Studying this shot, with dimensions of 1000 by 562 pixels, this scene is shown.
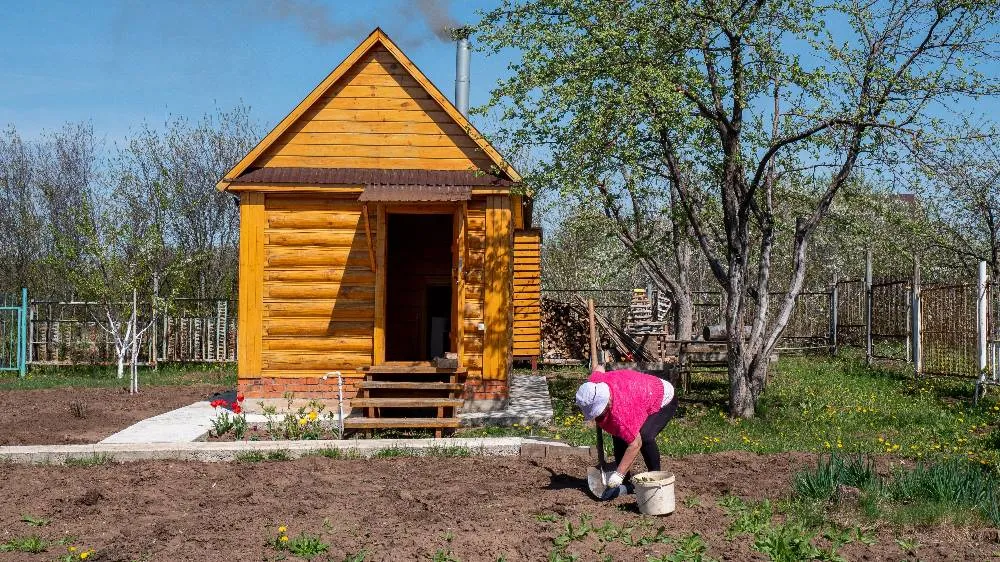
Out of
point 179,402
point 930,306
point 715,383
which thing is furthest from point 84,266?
point 930,306

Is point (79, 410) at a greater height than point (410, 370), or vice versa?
point (410, 370)

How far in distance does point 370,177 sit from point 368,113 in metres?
0.99

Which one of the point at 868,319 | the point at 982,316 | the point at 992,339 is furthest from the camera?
the point at 868,319

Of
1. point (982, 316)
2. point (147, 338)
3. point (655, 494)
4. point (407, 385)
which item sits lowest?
point (655, 494)

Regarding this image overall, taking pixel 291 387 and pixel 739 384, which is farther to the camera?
pixel 291 387

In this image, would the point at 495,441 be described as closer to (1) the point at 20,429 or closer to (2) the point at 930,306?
(1) the point at 20,429

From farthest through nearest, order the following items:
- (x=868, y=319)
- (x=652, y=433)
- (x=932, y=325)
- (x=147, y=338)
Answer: (x=147, y=338), (x=868, y=319), (x=932, y=325), (x=652, y=433)

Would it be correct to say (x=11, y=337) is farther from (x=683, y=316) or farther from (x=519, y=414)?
(x=683, y=316)

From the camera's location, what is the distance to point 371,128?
13.3m

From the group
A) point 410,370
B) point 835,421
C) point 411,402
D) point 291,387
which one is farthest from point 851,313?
point 291,387

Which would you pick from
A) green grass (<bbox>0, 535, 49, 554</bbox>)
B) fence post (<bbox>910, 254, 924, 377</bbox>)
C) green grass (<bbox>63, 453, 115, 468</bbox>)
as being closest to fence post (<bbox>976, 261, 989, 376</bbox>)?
fence post (<bbox>910, 254, 924, 377</bbox>)

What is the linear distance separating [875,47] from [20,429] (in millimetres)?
12425

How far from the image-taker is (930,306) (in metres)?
16.7

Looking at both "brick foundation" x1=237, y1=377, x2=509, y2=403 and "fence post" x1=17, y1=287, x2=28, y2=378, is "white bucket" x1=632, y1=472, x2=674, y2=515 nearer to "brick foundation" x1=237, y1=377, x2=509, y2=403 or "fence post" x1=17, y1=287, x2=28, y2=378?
"brick foundation" x1=237, y1=377, x2=509, y2=403
